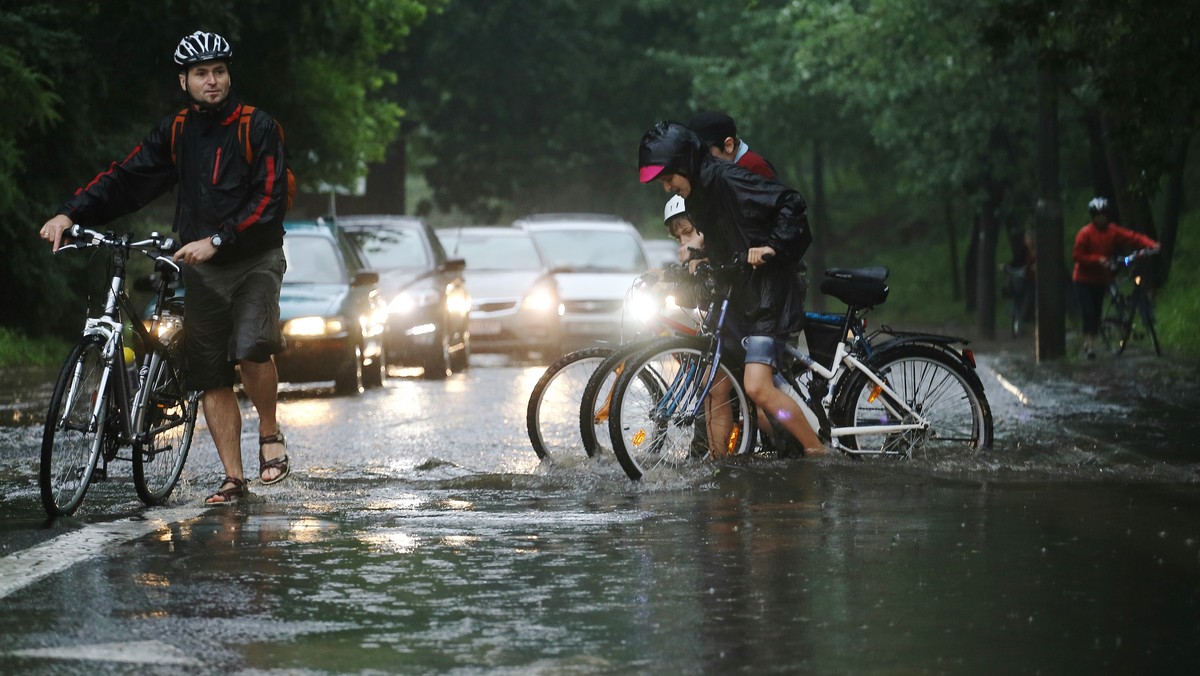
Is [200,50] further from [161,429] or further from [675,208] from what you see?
[675,208]

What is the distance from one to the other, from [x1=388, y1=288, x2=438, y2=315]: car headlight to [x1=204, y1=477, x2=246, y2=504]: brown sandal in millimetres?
11407

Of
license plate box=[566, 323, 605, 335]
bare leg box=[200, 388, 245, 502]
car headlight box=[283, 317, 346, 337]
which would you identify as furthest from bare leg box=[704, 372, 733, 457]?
license plate box=[566, 323, 605, 335]

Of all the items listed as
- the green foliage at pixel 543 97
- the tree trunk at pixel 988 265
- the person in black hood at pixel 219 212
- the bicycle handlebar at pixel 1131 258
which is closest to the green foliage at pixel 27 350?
the bicycle handlebar at pixel 1131 258

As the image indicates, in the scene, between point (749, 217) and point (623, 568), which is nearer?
point (623, 568)

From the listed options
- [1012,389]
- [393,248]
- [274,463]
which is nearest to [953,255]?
[393,248]

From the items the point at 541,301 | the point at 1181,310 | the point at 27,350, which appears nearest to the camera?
the point at 27,350

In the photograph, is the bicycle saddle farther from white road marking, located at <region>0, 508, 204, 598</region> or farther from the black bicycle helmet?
white road marking, located at <region>0, 508, 204, 598</region>

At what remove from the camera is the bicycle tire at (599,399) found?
969 centimetres

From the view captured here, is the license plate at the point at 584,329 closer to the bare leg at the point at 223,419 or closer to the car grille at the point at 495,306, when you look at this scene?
the car grille at the point at 495,306

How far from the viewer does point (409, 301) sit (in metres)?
20.7

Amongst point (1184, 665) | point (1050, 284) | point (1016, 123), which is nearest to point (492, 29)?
point (1016, 123)

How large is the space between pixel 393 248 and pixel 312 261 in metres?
3.68

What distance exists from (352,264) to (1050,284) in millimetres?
7095

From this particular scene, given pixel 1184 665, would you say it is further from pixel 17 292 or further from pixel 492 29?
pixel 492 29
